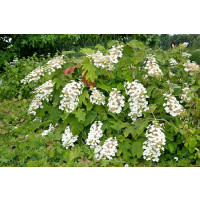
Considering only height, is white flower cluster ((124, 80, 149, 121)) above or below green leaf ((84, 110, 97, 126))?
above

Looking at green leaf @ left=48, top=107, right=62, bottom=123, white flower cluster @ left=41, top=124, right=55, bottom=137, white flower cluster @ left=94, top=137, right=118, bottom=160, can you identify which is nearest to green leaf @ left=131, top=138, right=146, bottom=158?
white flower cluster @ left=94, top=137, right=118, bottom=160

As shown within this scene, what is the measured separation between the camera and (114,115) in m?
3.43

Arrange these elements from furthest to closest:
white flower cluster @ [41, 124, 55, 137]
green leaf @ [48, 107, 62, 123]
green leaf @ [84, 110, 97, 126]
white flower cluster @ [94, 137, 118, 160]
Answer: white flower cluster @ [41, 124, 55, 137]
green leaf @ [48, 107, 62, 123]
green leaf @ [84, 110, 97, 126]
white flower cluster @ [94, 137, 118, 160]

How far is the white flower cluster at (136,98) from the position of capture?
3.22m

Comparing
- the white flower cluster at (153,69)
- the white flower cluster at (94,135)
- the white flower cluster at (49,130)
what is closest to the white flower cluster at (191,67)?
the white flower cluster at (153,69)

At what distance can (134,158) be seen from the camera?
328 cm

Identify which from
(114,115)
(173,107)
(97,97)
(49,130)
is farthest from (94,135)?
(173,107)

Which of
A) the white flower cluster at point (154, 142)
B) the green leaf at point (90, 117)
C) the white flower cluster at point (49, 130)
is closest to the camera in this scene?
the white flower cluster at point (154, 142)

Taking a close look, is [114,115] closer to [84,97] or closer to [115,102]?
[115,102]

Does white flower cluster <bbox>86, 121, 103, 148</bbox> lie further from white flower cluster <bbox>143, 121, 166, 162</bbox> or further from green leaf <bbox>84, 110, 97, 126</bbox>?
white flower cluster <bbox>143, 121, 166, 162</bbox>

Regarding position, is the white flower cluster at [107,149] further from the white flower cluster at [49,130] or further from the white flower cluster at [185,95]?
the white flower cluster at [185,95]

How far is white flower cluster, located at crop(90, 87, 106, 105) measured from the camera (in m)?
3.29

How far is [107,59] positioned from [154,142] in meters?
1.07

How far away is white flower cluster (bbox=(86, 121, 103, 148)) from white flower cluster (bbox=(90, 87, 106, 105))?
0.26 m
